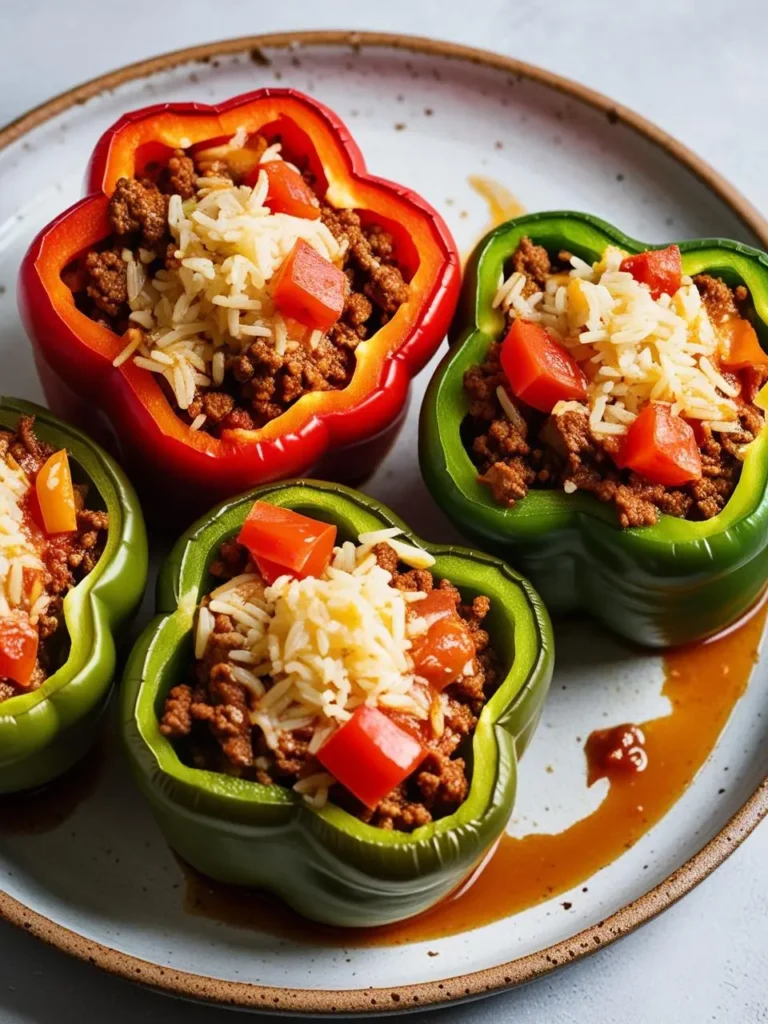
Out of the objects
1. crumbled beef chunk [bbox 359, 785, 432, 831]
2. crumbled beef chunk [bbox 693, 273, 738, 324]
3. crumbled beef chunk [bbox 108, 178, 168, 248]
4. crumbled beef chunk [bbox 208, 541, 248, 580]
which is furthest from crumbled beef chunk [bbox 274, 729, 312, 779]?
crumbled beef chunk [bbox 693, 273, 738, 324]

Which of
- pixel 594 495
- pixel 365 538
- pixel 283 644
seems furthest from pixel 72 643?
pixel 594 495

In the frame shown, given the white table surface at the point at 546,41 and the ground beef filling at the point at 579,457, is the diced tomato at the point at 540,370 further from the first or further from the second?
the white table surface at the point at 546,41

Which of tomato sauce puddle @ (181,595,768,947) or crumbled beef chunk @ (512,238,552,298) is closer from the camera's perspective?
tomato sauce puddle @ (181,595,768,947)

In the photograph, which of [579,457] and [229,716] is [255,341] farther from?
[229,716]

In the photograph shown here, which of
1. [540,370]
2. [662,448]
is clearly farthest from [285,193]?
[662,448]

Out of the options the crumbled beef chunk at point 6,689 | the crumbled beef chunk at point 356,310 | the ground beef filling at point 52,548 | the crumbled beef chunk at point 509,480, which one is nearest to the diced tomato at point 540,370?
the crumbled beef chunk at point 509,480

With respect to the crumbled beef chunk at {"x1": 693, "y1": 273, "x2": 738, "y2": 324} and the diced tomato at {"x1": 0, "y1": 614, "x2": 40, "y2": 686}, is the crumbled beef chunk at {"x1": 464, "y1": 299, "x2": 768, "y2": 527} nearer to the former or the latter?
the crumbled beef chunk at {"x1": 693, "y1": 273, "x2": 738, "y2": 324}

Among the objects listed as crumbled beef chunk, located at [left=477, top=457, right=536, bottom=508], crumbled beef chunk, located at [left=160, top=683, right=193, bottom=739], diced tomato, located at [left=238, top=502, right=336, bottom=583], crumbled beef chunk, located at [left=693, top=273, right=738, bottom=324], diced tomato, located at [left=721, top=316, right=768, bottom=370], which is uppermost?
crumbled beef chunk, located at [left=693, top=273, right=738, bottom=324]
